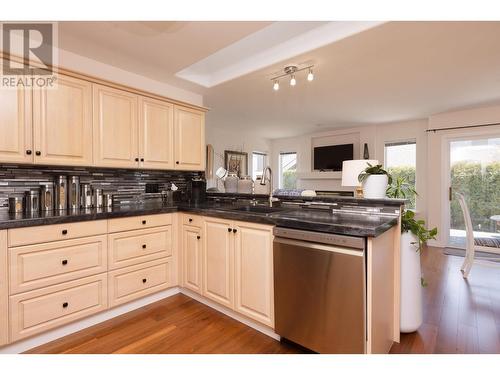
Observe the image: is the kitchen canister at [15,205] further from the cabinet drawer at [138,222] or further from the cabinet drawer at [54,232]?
the cabinet drawer at [138,222]

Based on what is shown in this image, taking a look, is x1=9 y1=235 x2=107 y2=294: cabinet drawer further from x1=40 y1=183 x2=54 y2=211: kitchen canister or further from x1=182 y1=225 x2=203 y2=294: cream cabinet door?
x1=182 y1=225 x2=203 y2=294: cream cabinet door

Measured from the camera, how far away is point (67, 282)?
6.10ft

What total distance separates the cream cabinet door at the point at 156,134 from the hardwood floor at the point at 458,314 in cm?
256

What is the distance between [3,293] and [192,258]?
50.6 inches

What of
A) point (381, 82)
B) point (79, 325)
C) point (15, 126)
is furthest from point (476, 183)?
point (15, 126)

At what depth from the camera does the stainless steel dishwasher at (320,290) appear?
1362 millimetres

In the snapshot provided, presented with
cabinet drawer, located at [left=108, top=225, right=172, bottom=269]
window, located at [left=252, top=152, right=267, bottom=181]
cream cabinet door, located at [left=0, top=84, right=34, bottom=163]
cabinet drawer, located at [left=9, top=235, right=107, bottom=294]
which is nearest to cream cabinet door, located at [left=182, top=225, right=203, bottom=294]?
cabinet drawer, located at [left=108, top=225, right=172, bottom=269]

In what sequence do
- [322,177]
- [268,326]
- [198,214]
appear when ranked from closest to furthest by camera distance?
[268,326]
[198,214]
[322,177]

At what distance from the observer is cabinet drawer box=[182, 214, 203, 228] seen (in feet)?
7.57

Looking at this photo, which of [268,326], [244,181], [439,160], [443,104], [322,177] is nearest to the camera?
[268,326]

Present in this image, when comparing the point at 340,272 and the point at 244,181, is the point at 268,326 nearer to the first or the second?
the point at 340,272

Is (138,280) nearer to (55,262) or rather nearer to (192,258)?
(192,258)

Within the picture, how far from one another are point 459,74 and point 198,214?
323 cm
